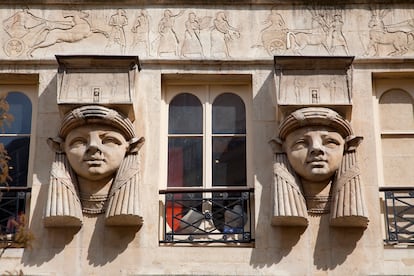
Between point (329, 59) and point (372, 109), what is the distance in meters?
0.88

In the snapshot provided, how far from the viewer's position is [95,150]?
13.8 m

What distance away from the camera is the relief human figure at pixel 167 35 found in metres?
14.8

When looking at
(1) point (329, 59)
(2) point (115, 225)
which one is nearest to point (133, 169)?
(2) point (115, 225)

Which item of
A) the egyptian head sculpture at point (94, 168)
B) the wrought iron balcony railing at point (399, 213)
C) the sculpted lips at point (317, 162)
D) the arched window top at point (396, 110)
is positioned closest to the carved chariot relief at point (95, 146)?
the egyptian head sculpture at point (94, 168)

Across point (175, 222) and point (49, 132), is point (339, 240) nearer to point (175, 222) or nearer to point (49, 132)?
point (175, 222)

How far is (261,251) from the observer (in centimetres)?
1358

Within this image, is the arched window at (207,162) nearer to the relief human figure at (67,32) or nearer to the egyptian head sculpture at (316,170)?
the egyptian head sculpture at (316,170)

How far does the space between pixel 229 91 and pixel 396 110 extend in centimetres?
223

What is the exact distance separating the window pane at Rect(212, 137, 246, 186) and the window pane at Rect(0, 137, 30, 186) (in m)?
2.46

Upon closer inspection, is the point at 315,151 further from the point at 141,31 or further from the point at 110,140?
the point at 141,31

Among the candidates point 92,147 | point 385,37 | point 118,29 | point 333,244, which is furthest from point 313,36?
point 92,147

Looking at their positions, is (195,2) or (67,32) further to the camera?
(195,2)

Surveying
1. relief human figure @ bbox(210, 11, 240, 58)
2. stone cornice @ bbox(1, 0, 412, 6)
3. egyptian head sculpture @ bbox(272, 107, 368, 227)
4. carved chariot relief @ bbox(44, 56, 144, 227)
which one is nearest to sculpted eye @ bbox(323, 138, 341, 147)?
egyptian head sculpture @ bbox(272, 107, 368, 227)

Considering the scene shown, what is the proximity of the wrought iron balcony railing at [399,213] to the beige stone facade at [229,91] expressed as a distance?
95 millimetres
